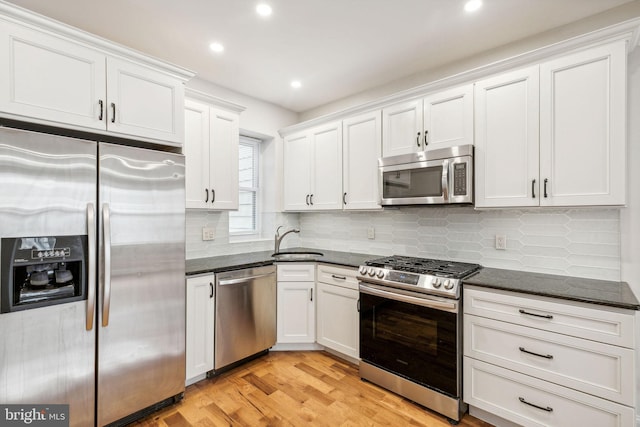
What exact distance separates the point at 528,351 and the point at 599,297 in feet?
1.61

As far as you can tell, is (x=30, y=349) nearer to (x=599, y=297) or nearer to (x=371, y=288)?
(x=371, y=288)

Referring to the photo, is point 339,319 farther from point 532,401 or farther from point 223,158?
point 223,158

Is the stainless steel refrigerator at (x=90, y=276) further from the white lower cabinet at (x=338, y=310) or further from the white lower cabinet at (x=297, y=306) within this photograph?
the white lower cabinet at (x=338, y=310)

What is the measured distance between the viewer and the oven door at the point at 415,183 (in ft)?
7.95

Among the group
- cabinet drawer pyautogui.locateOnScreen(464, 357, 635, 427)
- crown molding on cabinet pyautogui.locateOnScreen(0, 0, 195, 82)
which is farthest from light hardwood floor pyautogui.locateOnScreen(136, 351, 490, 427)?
crown molding on cabinet pyautogui.locateOnScreen(0, 0, 195, 82)

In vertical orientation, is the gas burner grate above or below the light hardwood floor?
above

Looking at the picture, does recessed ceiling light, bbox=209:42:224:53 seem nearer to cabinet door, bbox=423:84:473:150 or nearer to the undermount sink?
cabinet door, bbox=423:84:473:150

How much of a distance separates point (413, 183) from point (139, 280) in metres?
2.18

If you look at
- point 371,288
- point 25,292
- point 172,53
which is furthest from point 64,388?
point 172,53

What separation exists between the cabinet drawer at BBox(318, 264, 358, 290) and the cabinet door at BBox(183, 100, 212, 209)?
1.26m

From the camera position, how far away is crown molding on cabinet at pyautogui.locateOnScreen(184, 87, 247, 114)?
2609 millimetres

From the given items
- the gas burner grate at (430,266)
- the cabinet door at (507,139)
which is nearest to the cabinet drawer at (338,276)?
the gas burner grate at (430,266)

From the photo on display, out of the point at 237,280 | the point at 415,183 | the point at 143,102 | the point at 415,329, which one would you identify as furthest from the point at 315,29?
the point at 415,329

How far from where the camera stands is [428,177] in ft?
8.23
